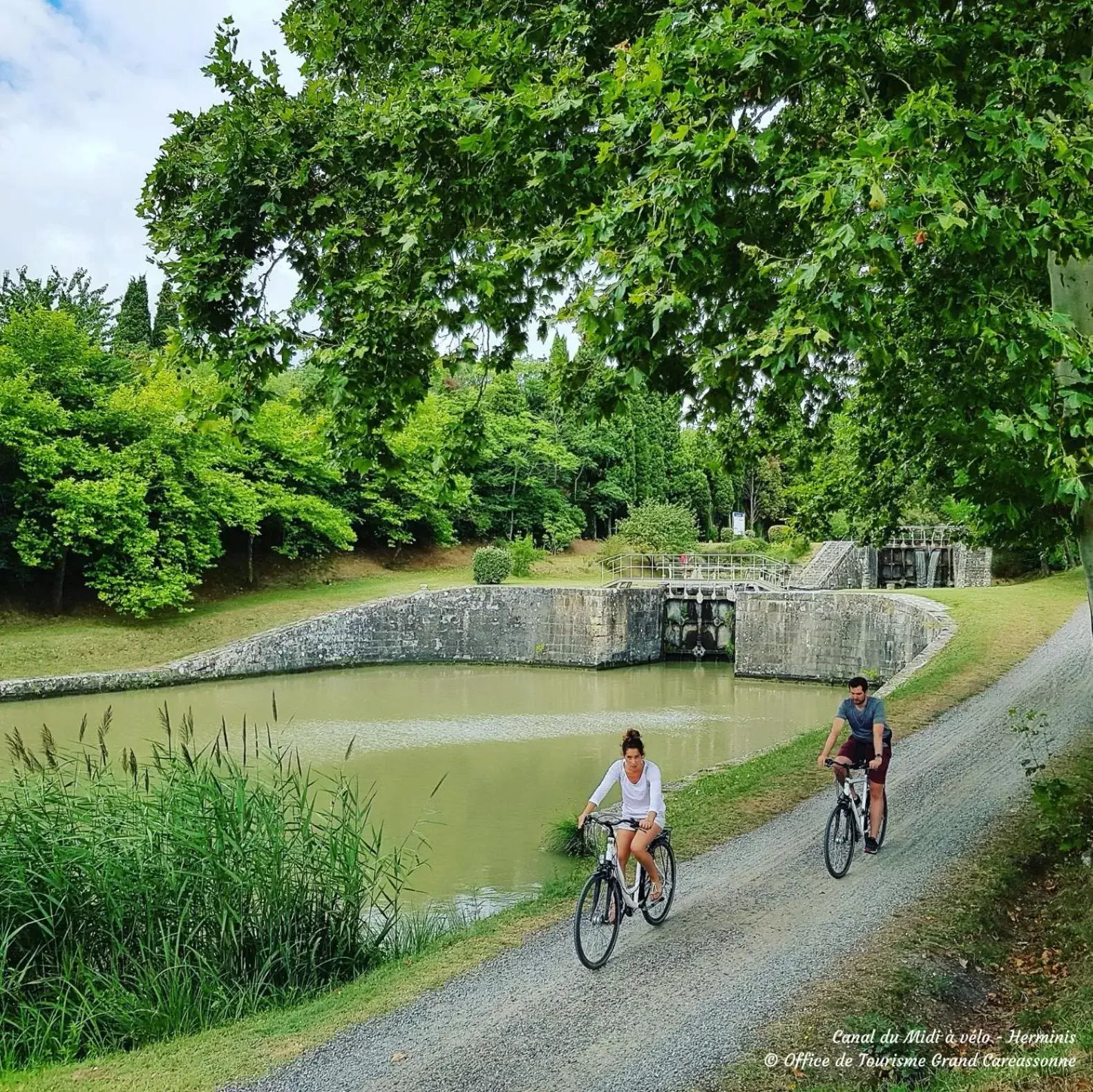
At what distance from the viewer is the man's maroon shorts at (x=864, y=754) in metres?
7.43

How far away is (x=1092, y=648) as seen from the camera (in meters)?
17.8

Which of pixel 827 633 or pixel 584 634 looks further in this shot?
pixel 584 634

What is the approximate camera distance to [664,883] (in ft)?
22.0

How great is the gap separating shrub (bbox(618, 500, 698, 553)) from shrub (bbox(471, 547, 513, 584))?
8.00 meters

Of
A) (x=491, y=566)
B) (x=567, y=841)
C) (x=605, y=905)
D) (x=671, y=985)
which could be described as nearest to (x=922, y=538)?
(x=491, y=566)

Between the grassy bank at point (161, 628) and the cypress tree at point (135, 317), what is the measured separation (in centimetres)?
1332

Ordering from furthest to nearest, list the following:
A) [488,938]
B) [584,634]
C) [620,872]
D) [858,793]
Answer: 1. [584,634]
2. [858,793]
3. [488,938]
4. [620,872]

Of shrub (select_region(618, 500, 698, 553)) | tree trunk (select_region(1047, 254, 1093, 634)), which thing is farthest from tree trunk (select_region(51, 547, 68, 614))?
tree trunk (select_region(1047, 254, 1093, 634))

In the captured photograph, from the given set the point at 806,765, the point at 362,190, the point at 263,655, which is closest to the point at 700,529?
the point at 263,655

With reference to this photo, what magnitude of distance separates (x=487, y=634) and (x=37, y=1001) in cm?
2412

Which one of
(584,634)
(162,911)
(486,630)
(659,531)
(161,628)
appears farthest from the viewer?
(659,531)

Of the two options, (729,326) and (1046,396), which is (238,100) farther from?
(1046,396)

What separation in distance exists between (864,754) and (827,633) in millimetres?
19840

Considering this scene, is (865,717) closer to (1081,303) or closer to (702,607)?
(1081,303)
